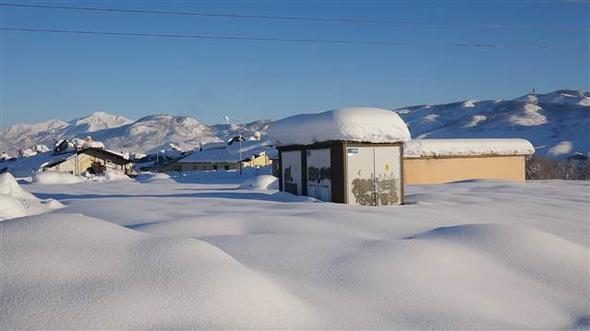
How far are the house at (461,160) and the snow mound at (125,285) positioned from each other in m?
22.8

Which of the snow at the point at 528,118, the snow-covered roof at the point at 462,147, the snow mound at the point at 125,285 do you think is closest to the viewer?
the snow mound at the point at 125,285

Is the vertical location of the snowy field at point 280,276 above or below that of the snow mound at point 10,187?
below

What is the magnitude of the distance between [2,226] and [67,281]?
1569mm

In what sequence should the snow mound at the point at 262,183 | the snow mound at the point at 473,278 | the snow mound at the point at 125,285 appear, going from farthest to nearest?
the snow mound at the point at 262,183 → the snow mound at the point at 473,278 → the snow mound at the point at 125,285

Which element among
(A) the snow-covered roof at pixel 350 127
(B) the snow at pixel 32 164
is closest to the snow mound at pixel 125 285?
(A) the snow-covered roof at pixel 350 127

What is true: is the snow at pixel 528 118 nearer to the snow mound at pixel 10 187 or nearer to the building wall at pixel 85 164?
the building wall at pixel 85 164

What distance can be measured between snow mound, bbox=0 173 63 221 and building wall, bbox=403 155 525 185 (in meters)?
18.4

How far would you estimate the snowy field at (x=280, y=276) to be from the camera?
4062mm

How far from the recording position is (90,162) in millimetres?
53656

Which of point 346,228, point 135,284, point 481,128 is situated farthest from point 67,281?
point 481,128

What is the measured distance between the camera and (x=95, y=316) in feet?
12.5

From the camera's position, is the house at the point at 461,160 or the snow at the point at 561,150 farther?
the snow at the point at 561,150

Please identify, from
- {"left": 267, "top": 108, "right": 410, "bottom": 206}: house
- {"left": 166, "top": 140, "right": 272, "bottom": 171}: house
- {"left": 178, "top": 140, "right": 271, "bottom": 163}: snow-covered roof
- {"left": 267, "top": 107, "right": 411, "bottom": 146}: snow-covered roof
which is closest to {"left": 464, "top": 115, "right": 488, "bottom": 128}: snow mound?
{"left": 178, "top": 140, "right": 271, "bottom": 163}: snow-covered roof

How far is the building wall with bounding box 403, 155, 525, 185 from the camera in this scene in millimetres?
27891
